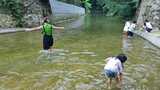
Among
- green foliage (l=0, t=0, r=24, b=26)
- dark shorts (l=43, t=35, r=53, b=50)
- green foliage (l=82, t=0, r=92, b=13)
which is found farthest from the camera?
green foliage (l=82, t=0, r=92, b=13)

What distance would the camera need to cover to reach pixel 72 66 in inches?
613

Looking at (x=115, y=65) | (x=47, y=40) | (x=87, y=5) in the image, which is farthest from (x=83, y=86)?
(x=87, y=5)

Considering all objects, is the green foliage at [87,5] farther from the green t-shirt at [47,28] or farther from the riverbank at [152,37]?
the green t-shirt at [47,28]

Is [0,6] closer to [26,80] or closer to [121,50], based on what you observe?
[121,50]

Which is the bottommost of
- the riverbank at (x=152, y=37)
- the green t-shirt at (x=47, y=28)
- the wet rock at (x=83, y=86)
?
the riverbank at (x=152, y=37)

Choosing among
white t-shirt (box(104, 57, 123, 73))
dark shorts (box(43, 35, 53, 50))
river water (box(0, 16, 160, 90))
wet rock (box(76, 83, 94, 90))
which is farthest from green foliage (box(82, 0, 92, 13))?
white t-shirt (box(104, 57, 123, 73))

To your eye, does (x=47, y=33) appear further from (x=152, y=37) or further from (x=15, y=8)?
(x=15, y=8)

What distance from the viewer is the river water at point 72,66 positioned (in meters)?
12.5

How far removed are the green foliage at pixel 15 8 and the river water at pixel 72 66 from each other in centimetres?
904

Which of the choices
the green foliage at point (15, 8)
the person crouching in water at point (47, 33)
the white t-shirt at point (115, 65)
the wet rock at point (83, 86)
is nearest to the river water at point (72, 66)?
the wet rock at point (83, 86)

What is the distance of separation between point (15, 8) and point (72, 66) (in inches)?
693

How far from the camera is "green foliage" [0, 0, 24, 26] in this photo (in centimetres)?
3139

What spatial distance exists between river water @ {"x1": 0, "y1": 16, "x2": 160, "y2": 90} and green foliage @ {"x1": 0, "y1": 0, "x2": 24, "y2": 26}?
9039mm

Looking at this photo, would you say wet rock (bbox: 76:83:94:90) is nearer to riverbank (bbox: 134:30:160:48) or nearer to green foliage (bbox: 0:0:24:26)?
riverbank (bbox: 134:30:160:48)
